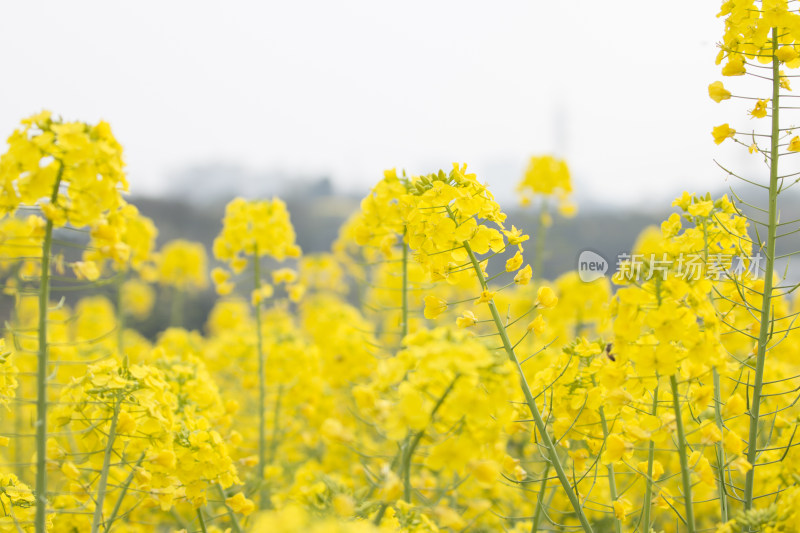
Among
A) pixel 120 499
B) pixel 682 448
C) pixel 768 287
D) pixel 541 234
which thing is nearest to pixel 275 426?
pixel 120 499

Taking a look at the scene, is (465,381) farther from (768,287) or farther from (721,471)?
(768,287)

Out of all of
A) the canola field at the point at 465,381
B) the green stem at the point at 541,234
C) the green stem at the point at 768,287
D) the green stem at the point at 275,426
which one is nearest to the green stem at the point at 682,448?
the canola field at the point at 465,381

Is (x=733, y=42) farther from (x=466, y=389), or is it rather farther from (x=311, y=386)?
(x=311, y=386)

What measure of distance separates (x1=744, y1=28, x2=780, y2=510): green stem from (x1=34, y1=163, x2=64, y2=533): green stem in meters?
2.87

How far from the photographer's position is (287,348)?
5.58 meters

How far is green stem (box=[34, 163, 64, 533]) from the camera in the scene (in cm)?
219

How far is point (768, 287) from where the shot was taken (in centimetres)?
255

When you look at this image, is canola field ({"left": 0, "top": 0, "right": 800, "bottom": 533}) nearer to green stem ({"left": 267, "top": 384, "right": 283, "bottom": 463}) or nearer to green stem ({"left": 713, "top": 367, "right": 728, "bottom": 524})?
green stem ({"left": 713, "top": 367, "right": 728, "bottom": 524})

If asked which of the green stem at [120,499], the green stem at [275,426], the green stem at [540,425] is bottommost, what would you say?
the green stem at [275,426]

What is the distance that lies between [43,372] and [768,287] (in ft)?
9.79

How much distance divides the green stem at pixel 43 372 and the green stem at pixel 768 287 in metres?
2.87

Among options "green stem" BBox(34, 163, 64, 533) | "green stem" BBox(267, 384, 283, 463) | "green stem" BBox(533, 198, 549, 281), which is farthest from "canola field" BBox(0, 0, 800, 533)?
"green stem" BBox(533, 198, 549, 281)

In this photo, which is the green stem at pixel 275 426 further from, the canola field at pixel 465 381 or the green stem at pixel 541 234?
the green stem at pixel 541 234

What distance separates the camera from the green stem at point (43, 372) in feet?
7.18
